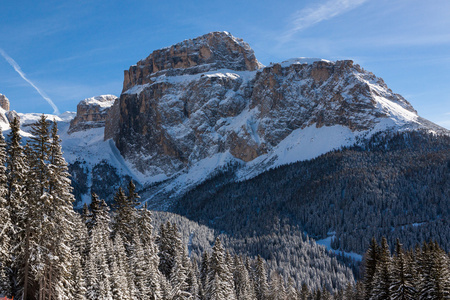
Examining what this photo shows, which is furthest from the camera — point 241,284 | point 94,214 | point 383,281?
point 241,284

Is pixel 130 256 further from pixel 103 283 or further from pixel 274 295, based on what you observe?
pixel 274 295

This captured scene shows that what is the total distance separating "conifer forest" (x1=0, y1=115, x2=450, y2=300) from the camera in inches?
1133

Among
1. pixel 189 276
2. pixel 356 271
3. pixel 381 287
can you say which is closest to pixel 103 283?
pixel 189 276

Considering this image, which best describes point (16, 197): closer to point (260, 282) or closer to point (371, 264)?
point (371, 264)

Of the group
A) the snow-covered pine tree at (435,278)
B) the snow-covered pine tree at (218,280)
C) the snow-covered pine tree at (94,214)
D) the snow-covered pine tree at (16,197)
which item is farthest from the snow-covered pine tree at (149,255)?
the snow-covered pine tree at (435,278)

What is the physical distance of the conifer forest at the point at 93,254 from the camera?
94.4 feet

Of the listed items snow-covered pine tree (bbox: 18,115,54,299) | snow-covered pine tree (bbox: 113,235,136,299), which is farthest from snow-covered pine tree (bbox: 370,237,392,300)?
snow-covered pine tree (bbox: 18,115,54,299)

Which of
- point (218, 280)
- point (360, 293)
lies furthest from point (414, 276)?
point (360, 293)

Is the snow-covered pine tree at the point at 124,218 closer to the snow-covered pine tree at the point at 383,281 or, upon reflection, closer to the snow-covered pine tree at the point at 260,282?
the snow-covered pine tree at the point at 383,281

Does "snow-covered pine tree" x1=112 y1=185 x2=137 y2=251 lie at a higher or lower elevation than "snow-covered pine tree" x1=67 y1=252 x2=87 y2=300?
higher

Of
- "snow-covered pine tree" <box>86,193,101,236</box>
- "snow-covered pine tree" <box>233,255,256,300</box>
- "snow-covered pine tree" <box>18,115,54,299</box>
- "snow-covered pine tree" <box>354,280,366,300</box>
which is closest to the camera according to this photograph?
"snow-covered pine tree" <box>18,115,54,299</box>

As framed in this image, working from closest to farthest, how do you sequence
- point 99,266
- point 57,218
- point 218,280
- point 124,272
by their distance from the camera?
point 57,218 → point 99,266 → point 124,272 → point 218,280

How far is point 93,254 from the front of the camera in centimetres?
4112

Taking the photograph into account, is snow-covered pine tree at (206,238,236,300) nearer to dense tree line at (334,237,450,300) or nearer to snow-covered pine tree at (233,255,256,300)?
snow-covered pine tree at (233,255,256,300)
